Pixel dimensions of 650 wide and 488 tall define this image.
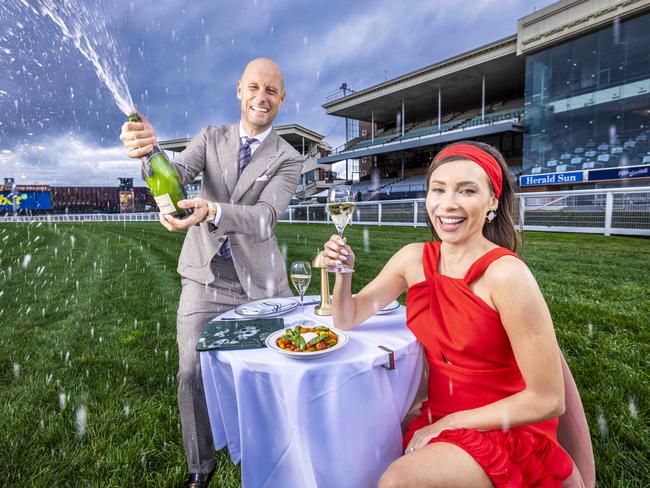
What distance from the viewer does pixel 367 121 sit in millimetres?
46156

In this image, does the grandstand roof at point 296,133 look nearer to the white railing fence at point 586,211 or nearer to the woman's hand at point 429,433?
the white railing fence at point 586,211

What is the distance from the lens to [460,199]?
1.61m

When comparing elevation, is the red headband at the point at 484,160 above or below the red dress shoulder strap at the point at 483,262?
above

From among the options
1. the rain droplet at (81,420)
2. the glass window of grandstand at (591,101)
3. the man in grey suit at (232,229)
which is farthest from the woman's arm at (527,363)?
the glass window of grandstand at (591,101)

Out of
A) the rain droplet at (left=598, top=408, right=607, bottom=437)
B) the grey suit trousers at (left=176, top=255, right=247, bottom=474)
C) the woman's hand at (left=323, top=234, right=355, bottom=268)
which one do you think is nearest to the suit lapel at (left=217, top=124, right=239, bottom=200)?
the grey suit trousers at (left=176, top=255, right=247, bottom=474)

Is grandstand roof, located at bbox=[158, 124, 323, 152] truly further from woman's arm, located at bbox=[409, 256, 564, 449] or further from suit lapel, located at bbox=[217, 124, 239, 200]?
woman's arm, located at bbox=[409, 256, 564, 449]

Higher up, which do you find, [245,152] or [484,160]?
[245,152]

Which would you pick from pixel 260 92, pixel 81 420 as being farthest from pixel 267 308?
pixel 81 420

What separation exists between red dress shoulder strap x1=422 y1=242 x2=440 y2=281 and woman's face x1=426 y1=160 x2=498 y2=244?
209mm

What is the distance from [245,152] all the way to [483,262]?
1.85m

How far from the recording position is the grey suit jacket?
251 cm

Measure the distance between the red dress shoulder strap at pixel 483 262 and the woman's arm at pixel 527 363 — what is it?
0.13m

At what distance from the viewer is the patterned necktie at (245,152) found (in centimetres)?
271

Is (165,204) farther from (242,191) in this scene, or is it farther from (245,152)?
(245,152)
